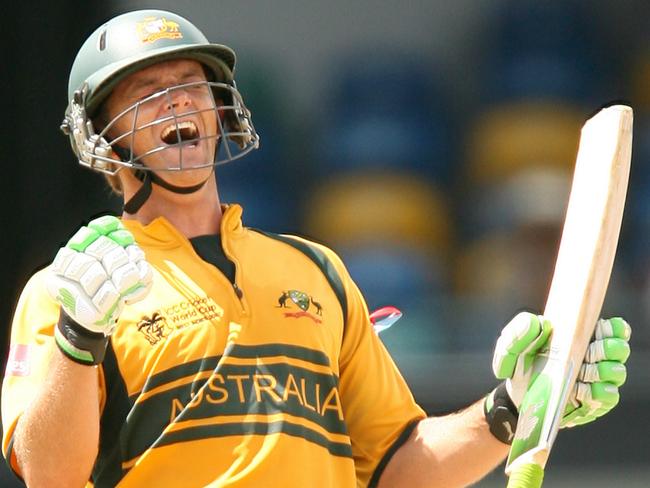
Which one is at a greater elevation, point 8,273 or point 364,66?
point 364,66

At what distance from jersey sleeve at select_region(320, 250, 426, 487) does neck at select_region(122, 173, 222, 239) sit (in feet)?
0.89

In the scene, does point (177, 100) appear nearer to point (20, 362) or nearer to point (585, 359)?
point (20, 362)

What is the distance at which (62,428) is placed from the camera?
2736mm

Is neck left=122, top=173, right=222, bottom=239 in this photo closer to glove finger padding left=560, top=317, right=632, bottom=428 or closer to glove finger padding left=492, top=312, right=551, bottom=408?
glove finger padding left=492, top=312, right=551, bottom=408

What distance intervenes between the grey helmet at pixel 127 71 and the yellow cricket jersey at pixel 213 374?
0.16 metres

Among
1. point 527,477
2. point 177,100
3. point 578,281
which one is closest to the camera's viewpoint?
point 527,477

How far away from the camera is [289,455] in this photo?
291cm

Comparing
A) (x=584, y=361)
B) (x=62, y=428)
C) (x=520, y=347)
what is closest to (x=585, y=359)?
(x=584, y=361)

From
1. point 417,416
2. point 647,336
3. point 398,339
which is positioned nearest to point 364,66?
point 398,339

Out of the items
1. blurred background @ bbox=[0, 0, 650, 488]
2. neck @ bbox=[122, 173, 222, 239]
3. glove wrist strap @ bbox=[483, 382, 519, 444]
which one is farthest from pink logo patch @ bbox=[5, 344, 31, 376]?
blurred background @ bbox=[0, 0, 650, 488]

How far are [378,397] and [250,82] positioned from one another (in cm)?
283

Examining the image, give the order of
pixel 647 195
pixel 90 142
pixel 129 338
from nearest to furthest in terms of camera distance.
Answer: pixel 129 338 < pixel 90 142 < pixel 647 195

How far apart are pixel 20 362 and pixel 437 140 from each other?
332 cm

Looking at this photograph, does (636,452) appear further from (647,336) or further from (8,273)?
(8,273)
